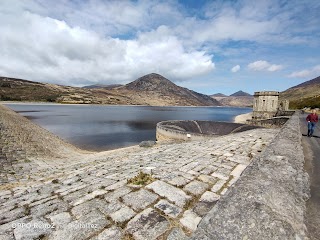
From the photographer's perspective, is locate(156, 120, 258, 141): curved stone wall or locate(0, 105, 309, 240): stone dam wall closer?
locate(0, 105, 309, 240): stone dam wall

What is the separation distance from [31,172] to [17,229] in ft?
32.3

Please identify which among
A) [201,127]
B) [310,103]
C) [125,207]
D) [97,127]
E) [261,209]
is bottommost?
[97,127]

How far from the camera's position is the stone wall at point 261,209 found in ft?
8.04

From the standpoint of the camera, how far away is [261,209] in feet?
9.41

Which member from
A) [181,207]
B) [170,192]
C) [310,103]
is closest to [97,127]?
[170,192]

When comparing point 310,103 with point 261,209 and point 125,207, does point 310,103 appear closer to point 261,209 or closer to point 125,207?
point 261,209

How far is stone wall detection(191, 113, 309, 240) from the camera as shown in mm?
2451

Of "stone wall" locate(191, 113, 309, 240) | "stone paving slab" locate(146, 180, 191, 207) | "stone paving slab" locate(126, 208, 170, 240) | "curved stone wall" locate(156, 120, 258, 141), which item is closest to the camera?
"stone wall" locate(191, 113, 309, 240)

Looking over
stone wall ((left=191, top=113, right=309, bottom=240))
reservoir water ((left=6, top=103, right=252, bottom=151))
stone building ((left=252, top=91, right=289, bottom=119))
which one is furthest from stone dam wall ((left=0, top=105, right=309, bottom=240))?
stone building ((left=252, top=91, right=289, bottom=119))

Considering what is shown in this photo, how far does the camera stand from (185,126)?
35031 mm

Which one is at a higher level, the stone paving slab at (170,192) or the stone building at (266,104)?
the stone building at (266,104)

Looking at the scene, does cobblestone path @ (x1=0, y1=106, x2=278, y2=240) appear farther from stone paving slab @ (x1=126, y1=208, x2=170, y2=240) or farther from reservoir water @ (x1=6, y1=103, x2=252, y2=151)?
reservoir water @ (x1=6, y1=103, x2=252, y2=151)

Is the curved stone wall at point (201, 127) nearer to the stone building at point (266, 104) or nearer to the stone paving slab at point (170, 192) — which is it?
the stone building at point (266, 104)

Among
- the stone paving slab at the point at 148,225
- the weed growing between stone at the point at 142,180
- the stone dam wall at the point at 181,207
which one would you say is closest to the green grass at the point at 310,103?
the stone dam wall at the point at 181,207
